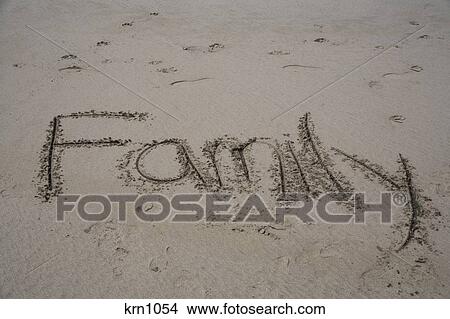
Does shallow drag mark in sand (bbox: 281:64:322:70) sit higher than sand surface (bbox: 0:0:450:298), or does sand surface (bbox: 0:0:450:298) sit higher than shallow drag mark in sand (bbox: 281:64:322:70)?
shallow drag mark in sand (bbox: 281:64:322:70)

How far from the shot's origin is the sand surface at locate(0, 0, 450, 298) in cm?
217

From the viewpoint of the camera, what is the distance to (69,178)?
2.70m

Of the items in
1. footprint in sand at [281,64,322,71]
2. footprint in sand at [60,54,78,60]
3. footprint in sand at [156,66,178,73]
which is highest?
footprint in sand at [281,64,322,71]

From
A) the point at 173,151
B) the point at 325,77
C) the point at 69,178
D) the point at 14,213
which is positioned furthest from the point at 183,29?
the point at 14,213

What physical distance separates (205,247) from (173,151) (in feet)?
2.79

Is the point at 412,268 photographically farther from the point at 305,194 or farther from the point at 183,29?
the point at 183,29

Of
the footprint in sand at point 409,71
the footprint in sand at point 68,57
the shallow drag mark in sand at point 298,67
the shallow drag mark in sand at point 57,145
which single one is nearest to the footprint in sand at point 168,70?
the shallow drag mark in sand at point 57,145

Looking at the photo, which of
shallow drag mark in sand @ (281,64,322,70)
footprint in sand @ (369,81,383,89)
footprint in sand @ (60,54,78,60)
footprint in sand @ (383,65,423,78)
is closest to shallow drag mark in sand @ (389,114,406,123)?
footprint in sand @ (369,81,383,89)

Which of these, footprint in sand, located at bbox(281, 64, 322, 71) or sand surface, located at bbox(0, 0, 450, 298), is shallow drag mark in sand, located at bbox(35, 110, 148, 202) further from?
footprint in sand, located at bbox(281, 64, 322, 71)

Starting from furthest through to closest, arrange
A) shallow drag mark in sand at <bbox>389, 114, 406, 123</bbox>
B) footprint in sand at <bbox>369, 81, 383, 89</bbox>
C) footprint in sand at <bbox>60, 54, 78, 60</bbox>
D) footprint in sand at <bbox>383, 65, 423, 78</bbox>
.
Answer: footprint in sand at <bbox>60, 54, 78, 60</bbox> < footprint in sand at <bbox>383, 65, 423, 78</bbox> < footprint in sand at <bbox>369, 81, 383, 89</bbox> < shallow drag mark in sand at <bbox>389, 114, 406, 123</bbox>

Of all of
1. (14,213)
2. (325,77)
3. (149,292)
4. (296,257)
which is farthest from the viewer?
(325,77)

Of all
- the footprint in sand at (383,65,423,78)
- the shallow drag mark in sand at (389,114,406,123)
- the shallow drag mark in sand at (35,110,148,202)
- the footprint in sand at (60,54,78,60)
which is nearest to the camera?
the shallow drag mark in sand at (35,110,148,202)

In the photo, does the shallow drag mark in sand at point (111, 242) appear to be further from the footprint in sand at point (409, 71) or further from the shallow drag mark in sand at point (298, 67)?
the footprint in sand at point (409, 71)

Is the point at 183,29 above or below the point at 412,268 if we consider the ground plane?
above
